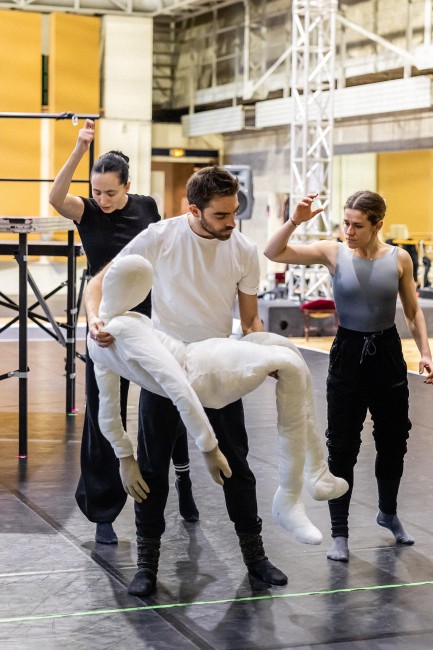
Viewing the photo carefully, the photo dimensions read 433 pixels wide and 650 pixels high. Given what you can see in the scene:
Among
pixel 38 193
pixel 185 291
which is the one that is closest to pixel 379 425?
pixel 185 291

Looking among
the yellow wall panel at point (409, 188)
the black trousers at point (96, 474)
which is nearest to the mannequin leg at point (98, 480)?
the black trousers at point (96, 474)

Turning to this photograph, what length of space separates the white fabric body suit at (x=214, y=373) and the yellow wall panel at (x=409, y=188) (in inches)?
640

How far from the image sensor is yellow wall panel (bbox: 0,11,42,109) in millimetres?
17969

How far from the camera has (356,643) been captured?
317cm

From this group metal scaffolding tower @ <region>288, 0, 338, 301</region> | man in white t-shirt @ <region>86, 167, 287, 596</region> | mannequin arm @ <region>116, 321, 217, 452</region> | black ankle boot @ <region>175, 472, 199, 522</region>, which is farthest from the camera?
metal scaffolding tower @ <region>288, 0, 338, 301</region>

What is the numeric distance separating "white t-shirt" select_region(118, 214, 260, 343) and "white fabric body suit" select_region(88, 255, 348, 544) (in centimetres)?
9

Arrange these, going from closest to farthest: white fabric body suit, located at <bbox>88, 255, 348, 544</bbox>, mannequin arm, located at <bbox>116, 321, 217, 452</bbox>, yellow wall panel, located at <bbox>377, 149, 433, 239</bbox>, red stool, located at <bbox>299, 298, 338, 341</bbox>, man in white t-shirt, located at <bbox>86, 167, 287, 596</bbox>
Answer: mannequin arm, located at <bbox>116, 321, 217, 452</bbox> → white fabric body suit, located at <bbox>88, 255, 348, 544</bbox> → man in white t-shirt, located at <bbox>86, 167, 287, 596</bbox> → red stool, located at <bbox>299, 298, 338, 341</bbox> → yellow wall panel, located at <bbox>377, 149, 433, 239</bbox>

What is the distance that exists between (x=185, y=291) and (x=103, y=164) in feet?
2.51

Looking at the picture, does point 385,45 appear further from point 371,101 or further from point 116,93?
point 116,93

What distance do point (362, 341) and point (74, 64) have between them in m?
15.2

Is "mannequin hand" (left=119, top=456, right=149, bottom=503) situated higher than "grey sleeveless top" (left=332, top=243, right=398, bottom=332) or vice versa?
"grey sleeveless top" (left=332, top=243, right=398, bottom=332)

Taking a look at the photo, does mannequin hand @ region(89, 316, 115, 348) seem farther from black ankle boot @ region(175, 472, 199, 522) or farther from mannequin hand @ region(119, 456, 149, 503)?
black ankle boot @ region(175, 472, 199, 522)

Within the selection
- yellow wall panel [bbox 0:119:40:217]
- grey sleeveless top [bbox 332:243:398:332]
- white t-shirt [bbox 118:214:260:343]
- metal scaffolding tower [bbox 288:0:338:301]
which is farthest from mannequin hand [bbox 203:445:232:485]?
yellow wall panel [bbox 0:119:40:217]

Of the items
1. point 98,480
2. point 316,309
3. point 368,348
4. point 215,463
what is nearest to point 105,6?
point 316,309
